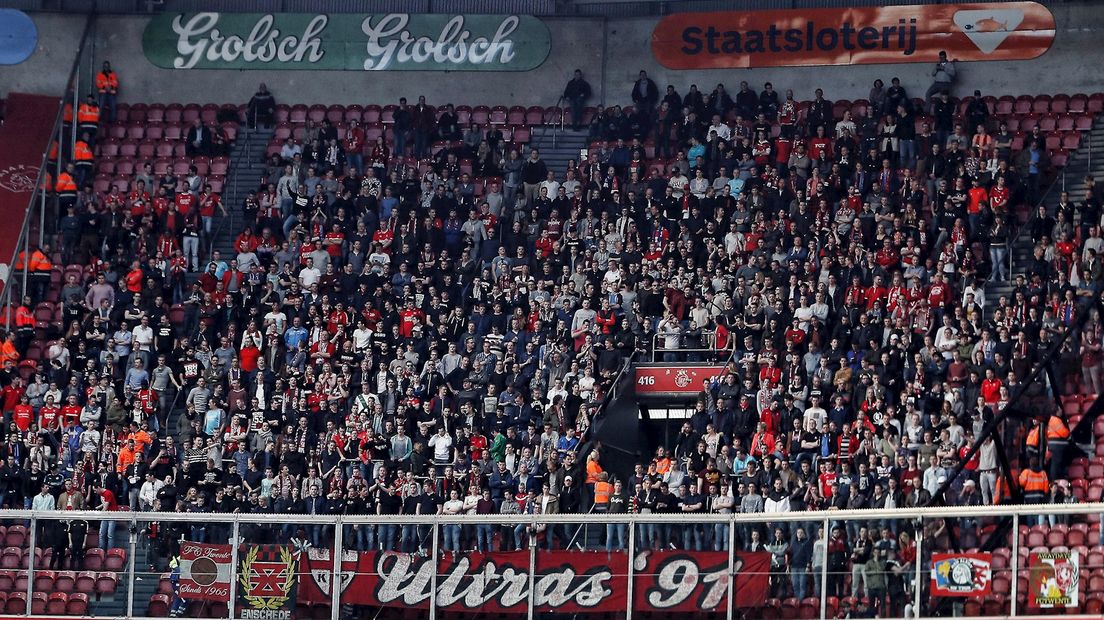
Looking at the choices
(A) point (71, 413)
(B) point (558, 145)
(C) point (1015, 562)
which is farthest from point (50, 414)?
(C) point (1015, 562)

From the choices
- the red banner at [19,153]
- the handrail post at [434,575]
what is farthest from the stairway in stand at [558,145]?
the handrail post at [434,575]

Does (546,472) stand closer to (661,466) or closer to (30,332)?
(661,466)

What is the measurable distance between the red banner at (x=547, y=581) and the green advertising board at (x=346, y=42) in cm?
1666

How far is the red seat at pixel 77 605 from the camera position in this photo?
23.1 m

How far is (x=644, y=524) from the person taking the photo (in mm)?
21781

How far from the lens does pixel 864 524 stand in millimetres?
20625

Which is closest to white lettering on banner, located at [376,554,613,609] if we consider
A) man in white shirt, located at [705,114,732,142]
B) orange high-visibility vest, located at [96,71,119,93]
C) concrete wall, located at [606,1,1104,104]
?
man in white shirt, located at [705,114,732,142]

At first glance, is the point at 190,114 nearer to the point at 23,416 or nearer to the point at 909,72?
the point at 23,416

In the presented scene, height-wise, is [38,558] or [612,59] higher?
[612,59]

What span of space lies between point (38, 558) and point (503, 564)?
561 cm

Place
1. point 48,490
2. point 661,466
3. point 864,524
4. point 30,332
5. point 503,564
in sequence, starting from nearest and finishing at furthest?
point 864,524 < point 503,564 < point 661,466 < point 48,490 < point 30,332

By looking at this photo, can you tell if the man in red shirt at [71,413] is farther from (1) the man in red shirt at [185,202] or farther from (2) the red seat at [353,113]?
(2) the red seat at [353,113]

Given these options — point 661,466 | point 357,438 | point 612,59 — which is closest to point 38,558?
point 357,438

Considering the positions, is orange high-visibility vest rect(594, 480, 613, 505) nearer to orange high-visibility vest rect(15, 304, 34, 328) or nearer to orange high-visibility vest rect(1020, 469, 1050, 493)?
orange high-visibility vest rect(1020, 469, 1050, 493)
